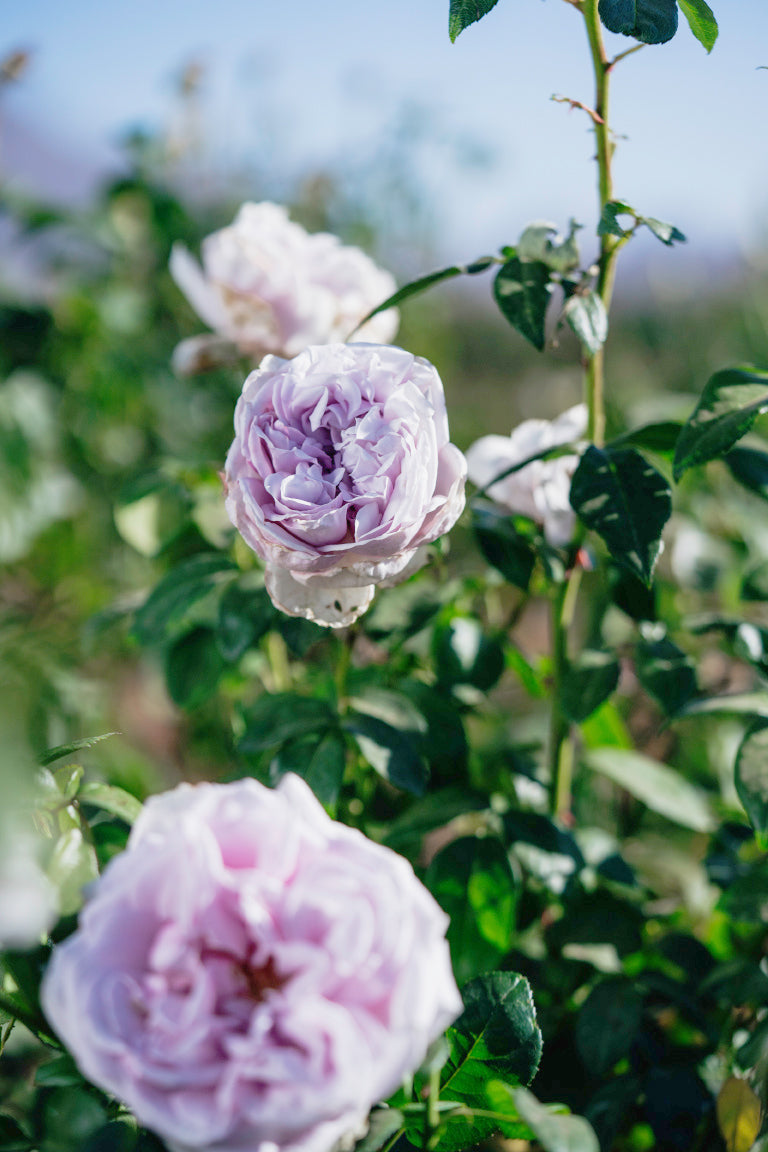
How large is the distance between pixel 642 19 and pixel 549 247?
136 millimetres

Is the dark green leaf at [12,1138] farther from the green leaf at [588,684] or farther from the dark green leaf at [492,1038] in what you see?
the green leaf at [588,684]

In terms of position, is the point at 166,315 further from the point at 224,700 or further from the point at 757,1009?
the point at 757,1009

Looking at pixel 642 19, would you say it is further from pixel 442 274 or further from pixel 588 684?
pixel 588 684

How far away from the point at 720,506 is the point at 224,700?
0.80m

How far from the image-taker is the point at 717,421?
55 cm

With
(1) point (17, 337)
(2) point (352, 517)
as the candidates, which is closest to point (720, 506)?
(2) point (352, 517)

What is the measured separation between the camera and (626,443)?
649 mm

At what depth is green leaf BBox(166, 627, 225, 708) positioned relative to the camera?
831 mm

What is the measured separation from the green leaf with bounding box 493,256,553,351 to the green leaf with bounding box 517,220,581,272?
0.01 meters

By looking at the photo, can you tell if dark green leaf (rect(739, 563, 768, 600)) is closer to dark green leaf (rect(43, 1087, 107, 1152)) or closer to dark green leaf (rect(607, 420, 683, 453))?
dark green leaf (rect(607, 420, 683, 453))

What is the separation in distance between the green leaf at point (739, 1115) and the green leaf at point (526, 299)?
491 millimetres

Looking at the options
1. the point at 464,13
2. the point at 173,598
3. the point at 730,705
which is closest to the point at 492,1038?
the point at 730,705

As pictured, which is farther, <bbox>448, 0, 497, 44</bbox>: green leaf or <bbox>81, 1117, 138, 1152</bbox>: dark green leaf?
<bbox>448, 0, 497, 44</bbox>: green leaf

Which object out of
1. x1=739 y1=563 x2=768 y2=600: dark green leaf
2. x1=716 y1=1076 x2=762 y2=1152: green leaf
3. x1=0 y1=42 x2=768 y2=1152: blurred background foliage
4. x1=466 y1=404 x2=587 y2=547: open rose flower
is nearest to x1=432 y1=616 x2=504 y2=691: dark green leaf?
x1=0 y1=42 x2=768 y2=1152: blurred background foliage
